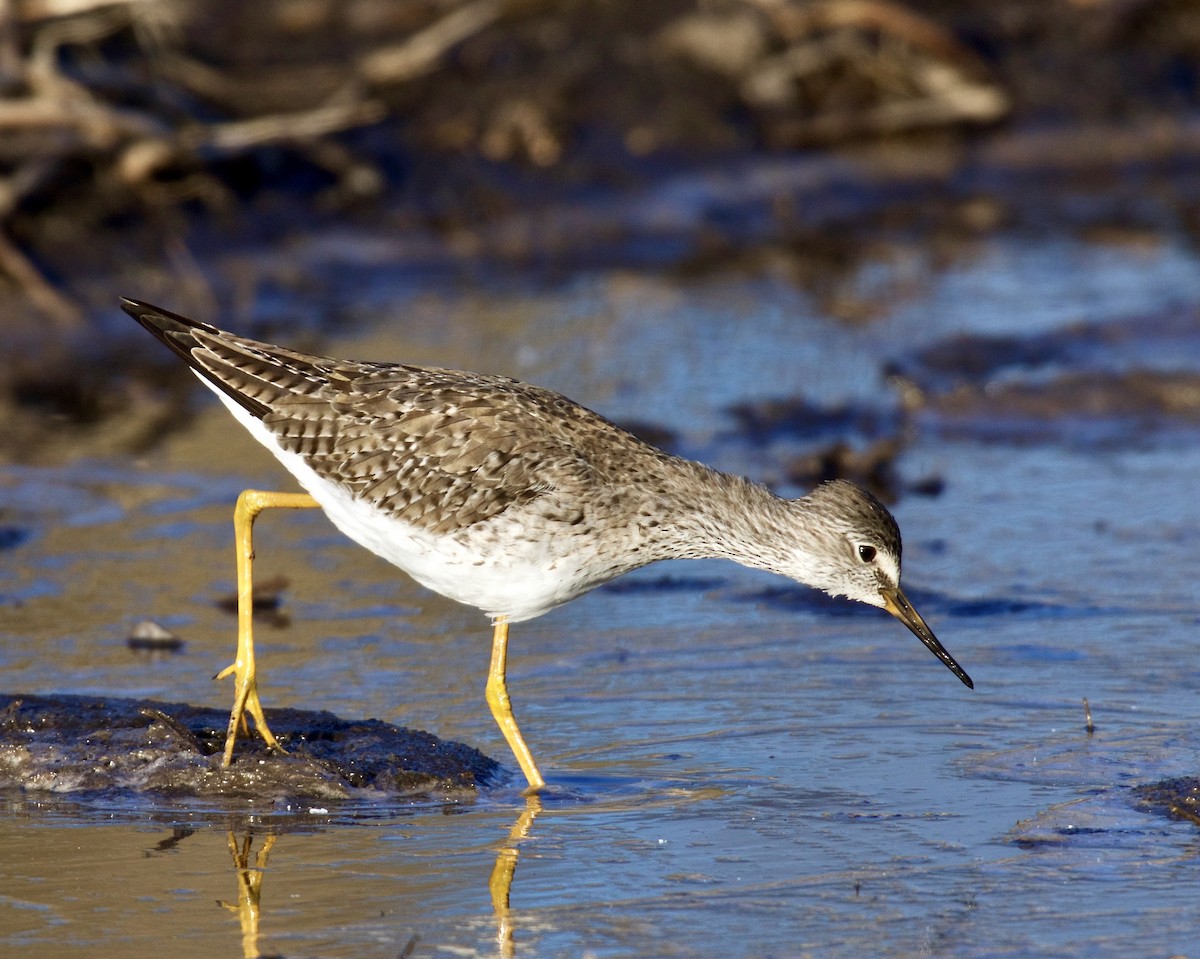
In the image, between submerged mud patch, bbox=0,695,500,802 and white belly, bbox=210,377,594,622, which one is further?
white belly, bbox=210,377,594,622

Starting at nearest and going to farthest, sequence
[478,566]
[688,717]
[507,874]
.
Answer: [507,874], [478,566], [688,717]

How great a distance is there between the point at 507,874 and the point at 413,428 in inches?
81.0

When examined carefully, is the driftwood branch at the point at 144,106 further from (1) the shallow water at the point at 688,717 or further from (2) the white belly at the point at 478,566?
(2) the white belly at the point at 478,566

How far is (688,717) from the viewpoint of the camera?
24.5 ft

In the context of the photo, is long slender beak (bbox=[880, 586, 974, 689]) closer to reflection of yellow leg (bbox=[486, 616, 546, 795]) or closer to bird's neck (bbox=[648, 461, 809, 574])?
bird's neck (bbox=[648, 461, 809, 574])

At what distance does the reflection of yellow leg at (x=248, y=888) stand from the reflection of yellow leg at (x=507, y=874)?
0.73 m

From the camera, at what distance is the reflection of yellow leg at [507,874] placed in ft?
18.0

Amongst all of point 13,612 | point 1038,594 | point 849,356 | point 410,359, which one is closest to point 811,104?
point 849,356

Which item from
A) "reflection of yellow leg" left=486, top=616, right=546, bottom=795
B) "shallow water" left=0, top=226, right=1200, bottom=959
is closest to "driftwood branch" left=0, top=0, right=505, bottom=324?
"shallow water" left=0, top=226, right=1200, bottom=959

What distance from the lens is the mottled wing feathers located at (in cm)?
713

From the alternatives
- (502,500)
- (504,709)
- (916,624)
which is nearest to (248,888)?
(504,709)

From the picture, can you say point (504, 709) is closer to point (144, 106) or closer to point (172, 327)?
point (172, 327)

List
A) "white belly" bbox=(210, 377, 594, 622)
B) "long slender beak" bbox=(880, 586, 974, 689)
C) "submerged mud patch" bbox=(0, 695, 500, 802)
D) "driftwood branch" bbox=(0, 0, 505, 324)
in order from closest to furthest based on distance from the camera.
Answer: "submerged mud patch" bbox=(0, 695, 500, 802)
"white belly" bbox=(210, 377, 594, 622)
"long slender beak" bbox=(880, 586, 974, 689)
"driftwood branch" bbox=(0, 0, 505, 324)

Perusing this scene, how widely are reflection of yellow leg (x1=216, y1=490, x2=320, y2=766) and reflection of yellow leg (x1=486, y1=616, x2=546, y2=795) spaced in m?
0.87
